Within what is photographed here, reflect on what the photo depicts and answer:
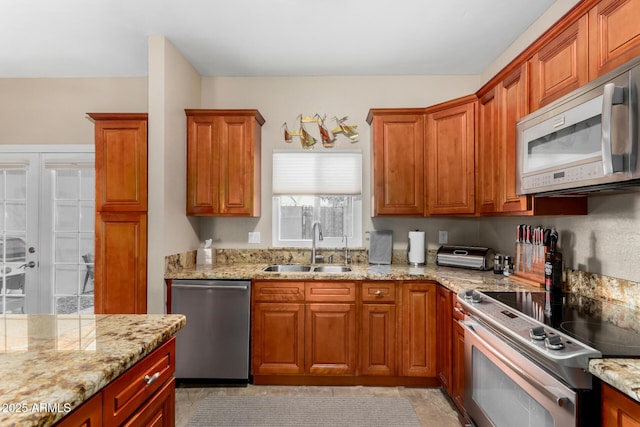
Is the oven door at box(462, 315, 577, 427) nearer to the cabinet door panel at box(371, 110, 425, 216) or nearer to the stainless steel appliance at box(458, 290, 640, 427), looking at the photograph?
the stainless steel appliance at box(458, 290, 640, 427)

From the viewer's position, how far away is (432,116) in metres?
3.13

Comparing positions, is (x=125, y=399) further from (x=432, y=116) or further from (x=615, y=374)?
(x=432, y=116)

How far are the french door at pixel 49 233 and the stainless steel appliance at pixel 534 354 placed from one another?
351cm

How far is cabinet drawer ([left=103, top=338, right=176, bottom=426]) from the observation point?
1.01 meters

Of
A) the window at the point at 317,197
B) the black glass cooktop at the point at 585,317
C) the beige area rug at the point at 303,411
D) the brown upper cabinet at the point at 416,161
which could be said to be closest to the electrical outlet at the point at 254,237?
the window at the point at 317,197

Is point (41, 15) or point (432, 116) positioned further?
point (432, 116)

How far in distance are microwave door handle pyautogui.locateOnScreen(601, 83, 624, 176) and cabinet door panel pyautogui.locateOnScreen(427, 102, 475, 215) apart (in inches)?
62.9

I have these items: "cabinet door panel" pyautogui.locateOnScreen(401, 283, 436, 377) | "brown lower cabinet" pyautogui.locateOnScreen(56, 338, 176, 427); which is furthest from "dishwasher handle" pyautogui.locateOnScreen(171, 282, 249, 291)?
"brown lower cabinet" pyautogui.locateOnScreen(56, 338, 176, 427)

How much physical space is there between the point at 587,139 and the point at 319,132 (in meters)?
2.44

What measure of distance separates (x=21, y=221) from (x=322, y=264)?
3069 millimetres

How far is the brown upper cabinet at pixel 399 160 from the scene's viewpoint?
10.4 feet

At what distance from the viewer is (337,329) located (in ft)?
9.37

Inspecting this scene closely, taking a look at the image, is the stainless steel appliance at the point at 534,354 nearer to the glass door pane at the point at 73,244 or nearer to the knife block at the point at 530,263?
the knife block at the point at 530,263

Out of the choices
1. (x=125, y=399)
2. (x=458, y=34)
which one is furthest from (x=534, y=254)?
(x=125, y=399)
